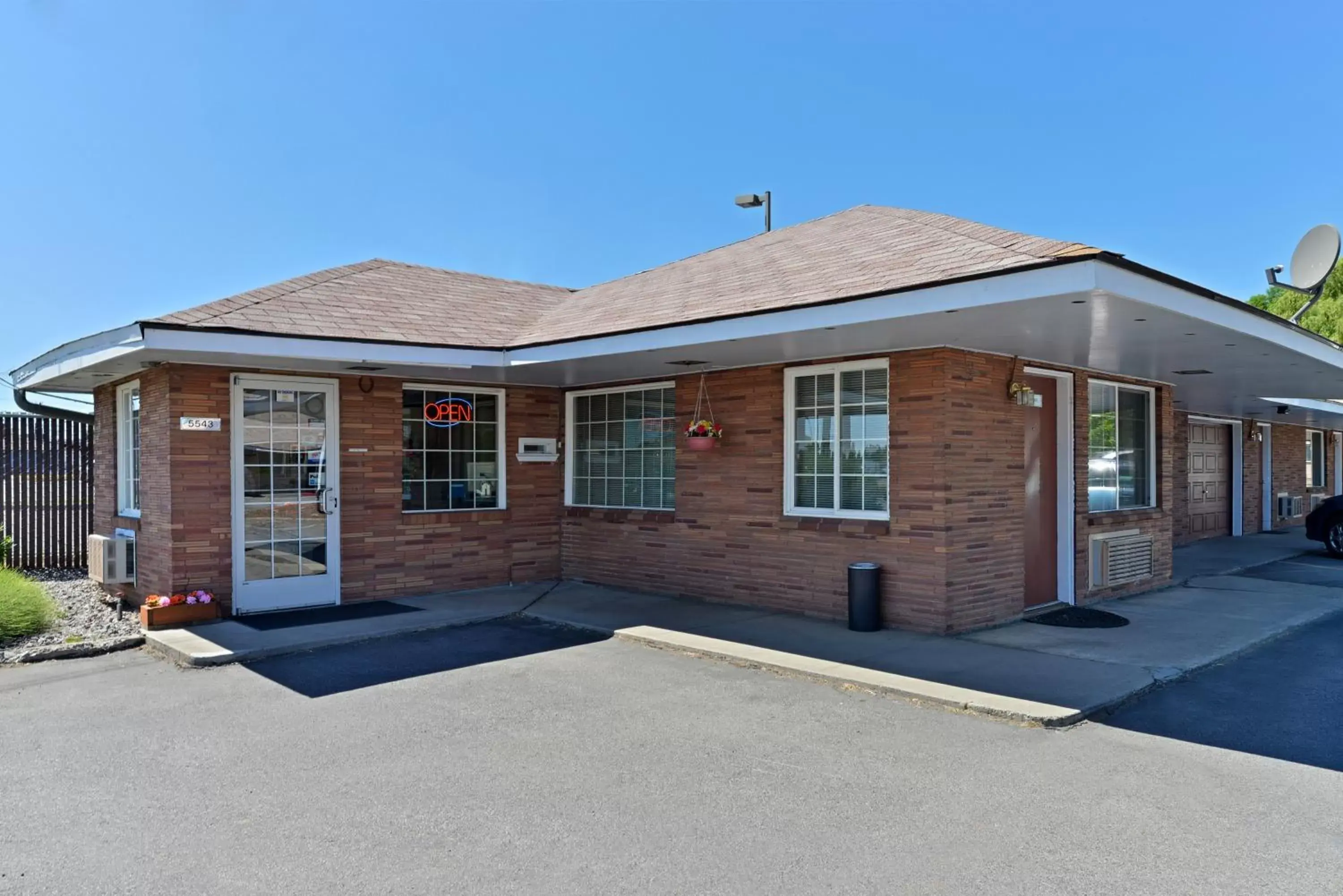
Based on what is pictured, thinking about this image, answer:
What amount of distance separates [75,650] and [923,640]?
7.83 meters

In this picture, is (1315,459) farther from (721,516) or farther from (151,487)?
(151,487)

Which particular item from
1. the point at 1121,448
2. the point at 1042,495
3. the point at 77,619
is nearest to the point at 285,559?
the point at 77,619

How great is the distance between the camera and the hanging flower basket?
33.0 ft

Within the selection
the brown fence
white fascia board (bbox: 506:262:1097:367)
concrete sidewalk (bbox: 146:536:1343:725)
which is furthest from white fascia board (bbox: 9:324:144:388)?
white fascia board (bbox: 506:262:1097:367)

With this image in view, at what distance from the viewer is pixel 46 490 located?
12.8m

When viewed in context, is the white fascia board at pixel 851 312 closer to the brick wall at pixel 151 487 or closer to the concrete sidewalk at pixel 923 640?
the concrete sidewalk at pixel 923 640

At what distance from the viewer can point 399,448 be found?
10742mm

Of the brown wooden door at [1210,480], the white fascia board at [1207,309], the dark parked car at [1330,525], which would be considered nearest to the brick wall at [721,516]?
the white fascia board at [1207,309]

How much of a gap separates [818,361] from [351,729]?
5855 millimetres

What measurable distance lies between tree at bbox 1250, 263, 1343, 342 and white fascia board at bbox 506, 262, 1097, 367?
98.9ft

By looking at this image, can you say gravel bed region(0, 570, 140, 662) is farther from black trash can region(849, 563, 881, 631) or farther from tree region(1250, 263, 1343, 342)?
tree region(1250, 263, 1343, 342)

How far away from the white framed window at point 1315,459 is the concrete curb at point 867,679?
22.9 meters

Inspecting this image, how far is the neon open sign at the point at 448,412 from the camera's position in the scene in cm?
1105

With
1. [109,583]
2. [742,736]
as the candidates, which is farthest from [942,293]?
[109,583]
